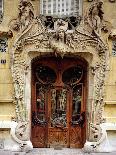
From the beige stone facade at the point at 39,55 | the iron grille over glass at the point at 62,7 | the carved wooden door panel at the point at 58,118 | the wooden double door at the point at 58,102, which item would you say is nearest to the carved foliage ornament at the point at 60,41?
the beige stone facade at the point at 39,55

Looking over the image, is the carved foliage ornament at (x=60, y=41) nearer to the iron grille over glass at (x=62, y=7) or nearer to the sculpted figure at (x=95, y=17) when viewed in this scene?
the sculpted figure at (x=95, y=17)

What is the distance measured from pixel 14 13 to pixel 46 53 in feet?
5.22

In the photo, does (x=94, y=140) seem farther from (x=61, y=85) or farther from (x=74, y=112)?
(x=61, y=85)

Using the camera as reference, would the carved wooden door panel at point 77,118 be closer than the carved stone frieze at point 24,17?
No

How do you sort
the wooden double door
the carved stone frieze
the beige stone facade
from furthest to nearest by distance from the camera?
the wooden double door < the beige stone facade < the carved stone frieze

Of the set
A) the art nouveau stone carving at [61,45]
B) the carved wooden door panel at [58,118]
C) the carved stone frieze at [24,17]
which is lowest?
the carved wooden door panel at [58,118]

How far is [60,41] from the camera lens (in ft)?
37.8

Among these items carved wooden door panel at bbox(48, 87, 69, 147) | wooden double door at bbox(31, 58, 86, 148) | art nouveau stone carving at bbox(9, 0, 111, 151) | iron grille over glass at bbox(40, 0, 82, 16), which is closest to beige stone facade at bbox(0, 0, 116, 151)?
art nouveau stone carving at bbox(9, 0, 111, 151)

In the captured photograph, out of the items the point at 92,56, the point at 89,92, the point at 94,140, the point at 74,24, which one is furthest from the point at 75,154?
the point at 74,24

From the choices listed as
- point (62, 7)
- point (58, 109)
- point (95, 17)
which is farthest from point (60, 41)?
point (58, 109)

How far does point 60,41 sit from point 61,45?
0.42ft

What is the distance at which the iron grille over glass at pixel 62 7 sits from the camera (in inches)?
466

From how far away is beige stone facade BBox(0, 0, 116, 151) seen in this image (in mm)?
11562

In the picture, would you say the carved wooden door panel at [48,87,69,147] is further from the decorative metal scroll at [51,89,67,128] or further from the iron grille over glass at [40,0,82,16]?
the iron grille over glass at [40,0,82,16]
